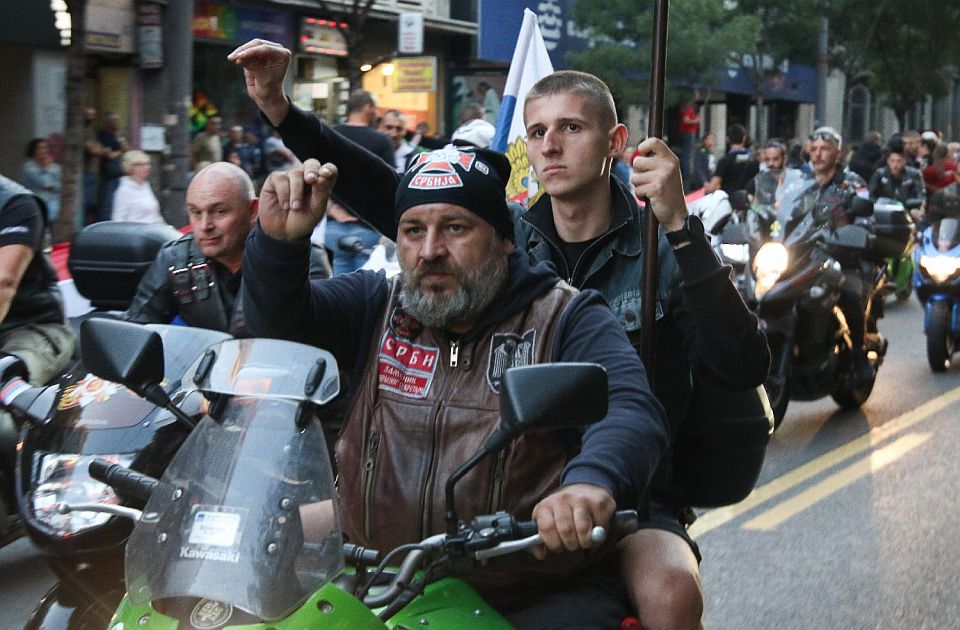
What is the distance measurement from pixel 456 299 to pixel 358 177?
104 centimetres

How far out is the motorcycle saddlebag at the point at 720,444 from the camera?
148 inches

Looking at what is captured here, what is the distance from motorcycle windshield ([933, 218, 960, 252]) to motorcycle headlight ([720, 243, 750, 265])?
8.87 ft

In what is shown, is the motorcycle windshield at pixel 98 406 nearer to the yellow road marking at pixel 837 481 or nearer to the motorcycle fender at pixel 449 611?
the motorcycle fender at pixel 449 611

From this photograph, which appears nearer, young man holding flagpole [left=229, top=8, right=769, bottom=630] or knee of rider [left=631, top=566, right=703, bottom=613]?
knee of rider [left=631, top=566, right=703, bottom=613]

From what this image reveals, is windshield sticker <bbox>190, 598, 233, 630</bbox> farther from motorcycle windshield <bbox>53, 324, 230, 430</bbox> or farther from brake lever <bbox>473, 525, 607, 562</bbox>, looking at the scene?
motorcycle windshield <bbox>53, 324, 230, 430</bbox>

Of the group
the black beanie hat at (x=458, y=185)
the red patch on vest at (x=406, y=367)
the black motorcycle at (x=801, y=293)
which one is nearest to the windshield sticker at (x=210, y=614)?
the red patch on vest at (x=406, y=367)

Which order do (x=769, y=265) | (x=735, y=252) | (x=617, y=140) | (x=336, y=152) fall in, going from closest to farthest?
(x=336, y=152) < (x=617, y=140) < (x=769, y=265) < (x=735, y=252)

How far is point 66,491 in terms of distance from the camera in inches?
156

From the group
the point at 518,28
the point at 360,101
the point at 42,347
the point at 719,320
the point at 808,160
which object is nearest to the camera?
the point at 719,320

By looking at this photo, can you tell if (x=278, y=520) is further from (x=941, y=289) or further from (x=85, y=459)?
(x=941, y=289)

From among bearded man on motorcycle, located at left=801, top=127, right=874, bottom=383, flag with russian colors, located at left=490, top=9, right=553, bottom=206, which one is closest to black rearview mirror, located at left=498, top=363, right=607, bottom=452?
flag with russian colors, located at left=490, top=9, right=553, bottom=206

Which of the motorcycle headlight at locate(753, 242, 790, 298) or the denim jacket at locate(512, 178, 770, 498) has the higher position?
Answer: the denim jacket at locate(512, 178, 770, 498)

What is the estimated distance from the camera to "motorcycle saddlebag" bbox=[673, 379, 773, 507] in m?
3.77

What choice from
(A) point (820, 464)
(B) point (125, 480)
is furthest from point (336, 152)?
(A) point (820, 464)
